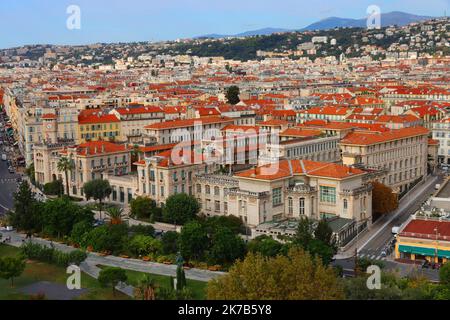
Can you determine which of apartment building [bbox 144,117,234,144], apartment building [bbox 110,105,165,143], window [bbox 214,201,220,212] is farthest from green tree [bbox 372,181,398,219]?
apartment building [bbox 110,105,165,143]

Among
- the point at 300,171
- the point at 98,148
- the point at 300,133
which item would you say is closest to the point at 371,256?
the point at 300,171

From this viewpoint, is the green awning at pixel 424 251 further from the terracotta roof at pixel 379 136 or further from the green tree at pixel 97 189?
the green tree at pixel 97 189

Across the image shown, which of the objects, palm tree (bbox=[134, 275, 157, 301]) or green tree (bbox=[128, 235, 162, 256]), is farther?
green tree (bbox=[128, 235, 162, 256])

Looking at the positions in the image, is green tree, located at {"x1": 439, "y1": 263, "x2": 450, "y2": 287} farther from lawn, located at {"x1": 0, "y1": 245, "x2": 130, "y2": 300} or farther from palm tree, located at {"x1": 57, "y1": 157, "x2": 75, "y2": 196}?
palm tree, located at {"x1": 57, "y1": 157, "x2": 75, "y2": 196}

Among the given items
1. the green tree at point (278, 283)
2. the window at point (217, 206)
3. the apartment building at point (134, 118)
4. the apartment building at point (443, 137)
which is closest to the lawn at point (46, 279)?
the green tree at point (278, 283)

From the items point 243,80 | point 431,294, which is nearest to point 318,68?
point 243,80
